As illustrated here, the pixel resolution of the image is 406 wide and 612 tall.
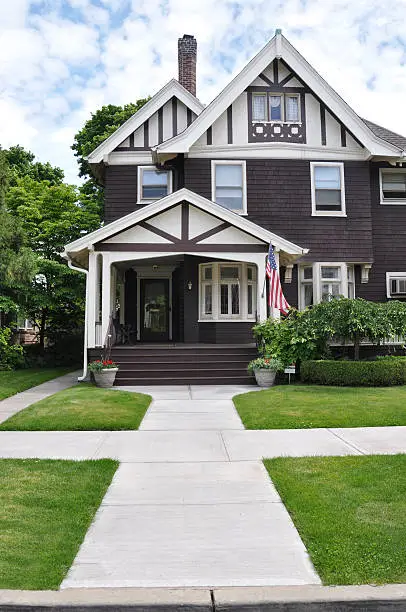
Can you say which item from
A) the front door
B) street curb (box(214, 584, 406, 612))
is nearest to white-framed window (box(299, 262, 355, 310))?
the front door

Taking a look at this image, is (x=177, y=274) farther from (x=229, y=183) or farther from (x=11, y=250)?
(x=11, y=250)

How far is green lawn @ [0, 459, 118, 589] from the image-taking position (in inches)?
141

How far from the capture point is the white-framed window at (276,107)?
16672 millimetres

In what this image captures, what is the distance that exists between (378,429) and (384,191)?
1159cm

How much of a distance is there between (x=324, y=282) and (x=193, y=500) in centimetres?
1255

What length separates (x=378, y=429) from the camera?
26.7ft

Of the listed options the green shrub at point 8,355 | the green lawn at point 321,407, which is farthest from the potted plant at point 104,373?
the green shrub at point 8,355

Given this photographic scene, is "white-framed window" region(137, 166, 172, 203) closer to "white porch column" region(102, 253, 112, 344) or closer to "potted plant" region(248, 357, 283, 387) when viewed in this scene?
"white porch column" region(102, 253, 112, 344)

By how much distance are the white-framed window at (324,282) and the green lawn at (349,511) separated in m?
10.7

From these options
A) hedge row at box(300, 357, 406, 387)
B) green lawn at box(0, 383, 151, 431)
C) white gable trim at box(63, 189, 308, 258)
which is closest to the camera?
green lawn at box(0, 383, 151, 431)

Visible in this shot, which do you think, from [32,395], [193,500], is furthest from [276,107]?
[193,500]

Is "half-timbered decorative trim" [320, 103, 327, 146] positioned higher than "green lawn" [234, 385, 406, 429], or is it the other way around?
→ "half-timbered decorative trim" [320, 103, 327, 146]

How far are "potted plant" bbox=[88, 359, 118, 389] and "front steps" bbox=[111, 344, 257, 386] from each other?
536 millimetres

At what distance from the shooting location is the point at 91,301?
14.4 meters
